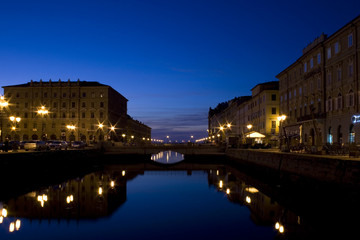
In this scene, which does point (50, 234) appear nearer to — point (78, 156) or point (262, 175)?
point (262, 175)

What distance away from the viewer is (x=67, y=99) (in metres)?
110

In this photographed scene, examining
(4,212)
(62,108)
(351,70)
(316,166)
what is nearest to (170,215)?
(4,212)

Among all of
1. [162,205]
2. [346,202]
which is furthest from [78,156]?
[346,202]

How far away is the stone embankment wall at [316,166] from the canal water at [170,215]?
53.0 inches

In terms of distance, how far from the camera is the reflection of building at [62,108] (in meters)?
108

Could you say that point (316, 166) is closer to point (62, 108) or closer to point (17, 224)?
point (17, 224)

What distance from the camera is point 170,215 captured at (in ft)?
72.1

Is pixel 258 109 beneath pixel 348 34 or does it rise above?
beneath

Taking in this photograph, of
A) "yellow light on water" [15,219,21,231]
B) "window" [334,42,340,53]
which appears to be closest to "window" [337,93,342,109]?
"window" [334,42,340,53]

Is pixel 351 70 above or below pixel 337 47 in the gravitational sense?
below

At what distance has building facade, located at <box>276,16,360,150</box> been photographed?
38.7 metres

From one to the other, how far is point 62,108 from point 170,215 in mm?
95404

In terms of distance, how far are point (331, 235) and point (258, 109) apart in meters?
65.8

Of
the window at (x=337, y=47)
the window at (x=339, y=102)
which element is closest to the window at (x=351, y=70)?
the window at (x=339, y=102)
